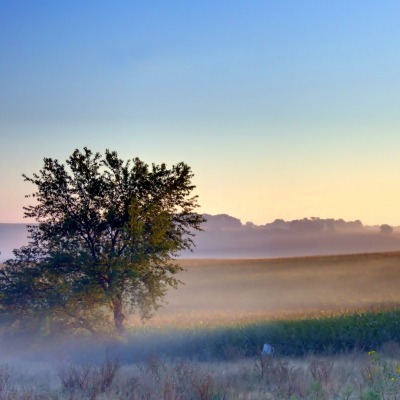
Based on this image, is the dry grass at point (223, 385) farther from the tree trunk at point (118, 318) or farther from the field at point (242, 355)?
the tree trunk at point (118, 318)

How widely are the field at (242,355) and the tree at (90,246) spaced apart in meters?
1.98

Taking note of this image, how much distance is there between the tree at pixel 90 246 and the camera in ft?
90.9

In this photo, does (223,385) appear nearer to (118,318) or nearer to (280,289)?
(118,318)

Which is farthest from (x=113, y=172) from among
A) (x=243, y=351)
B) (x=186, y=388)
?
(x=186, y=388)

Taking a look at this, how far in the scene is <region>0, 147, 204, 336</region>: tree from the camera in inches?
1091

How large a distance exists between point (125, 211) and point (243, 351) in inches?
296

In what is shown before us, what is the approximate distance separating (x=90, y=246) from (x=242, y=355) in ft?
25.5

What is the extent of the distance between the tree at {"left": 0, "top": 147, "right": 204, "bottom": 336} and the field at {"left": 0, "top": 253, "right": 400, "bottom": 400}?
1979 millimetres

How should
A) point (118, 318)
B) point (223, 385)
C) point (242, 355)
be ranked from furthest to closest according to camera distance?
point (118, 318) < point (242, 355) < point (223, 385)

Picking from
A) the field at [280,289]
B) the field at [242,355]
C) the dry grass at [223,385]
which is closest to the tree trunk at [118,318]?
the field at [242,355]

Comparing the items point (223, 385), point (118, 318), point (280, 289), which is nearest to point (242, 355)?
point (118, 318)

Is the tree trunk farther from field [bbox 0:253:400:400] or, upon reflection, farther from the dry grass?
the dry grass

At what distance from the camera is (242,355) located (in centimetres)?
2658

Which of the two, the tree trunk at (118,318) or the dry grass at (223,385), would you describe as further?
the tree trunk at (118,318)
